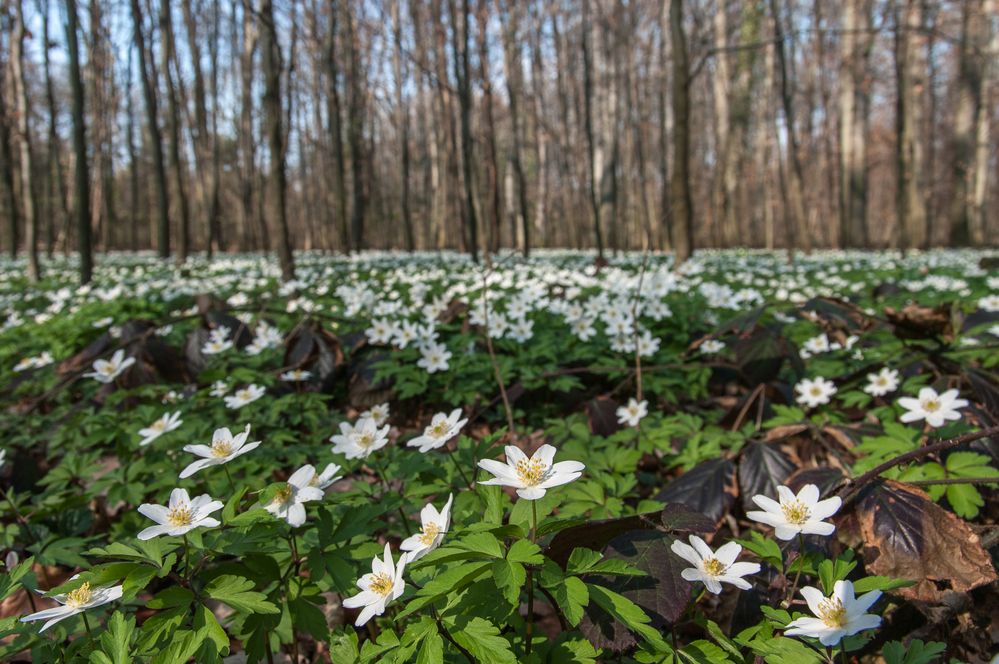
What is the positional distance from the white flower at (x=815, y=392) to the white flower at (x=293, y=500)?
2106 mm

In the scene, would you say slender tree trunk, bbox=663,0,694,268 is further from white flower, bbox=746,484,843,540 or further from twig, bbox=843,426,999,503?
white flower, bbox=746,484,843,540

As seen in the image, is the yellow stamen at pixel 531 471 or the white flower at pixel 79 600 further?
the yellow stamen at pixel 531 471

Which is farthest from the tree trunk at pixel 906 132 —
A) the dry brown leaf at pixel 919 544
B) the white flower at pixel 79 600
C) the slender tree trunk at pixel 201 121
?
the slender tree trunk at pixel 201 121

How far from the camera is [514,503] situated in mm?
1833

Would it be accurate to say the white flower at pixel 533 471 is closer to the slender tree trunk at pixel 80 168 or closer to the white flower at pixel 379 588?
the white flower at pixel 379 588

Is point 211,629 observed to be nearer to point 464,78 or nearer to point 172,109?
point 464,78

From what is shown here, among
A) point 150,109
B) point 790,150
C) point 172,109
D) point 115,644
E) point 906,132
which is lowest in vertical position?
point 115,644

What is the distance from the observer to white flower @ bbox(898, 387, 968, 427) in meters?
1.58

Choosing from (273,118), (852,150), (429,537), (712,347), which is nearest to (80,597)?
(429,537)

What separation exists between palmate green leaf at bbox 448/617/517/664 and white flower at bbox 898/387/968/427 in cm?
140

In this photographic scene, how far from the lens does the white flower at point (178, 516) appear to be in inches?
39.7

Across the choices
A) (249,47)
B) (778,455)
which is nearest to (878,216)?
(249,47)

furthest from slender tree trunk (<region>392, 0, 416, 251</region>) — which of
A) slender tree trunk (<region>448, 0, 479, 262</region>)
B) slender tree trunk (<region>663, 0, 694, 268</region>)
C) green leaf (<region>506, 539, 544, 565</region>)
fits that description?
green leaf (<region>506, 539, 544, 565</region>)

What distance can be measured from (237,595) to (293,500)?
19 centimetres
